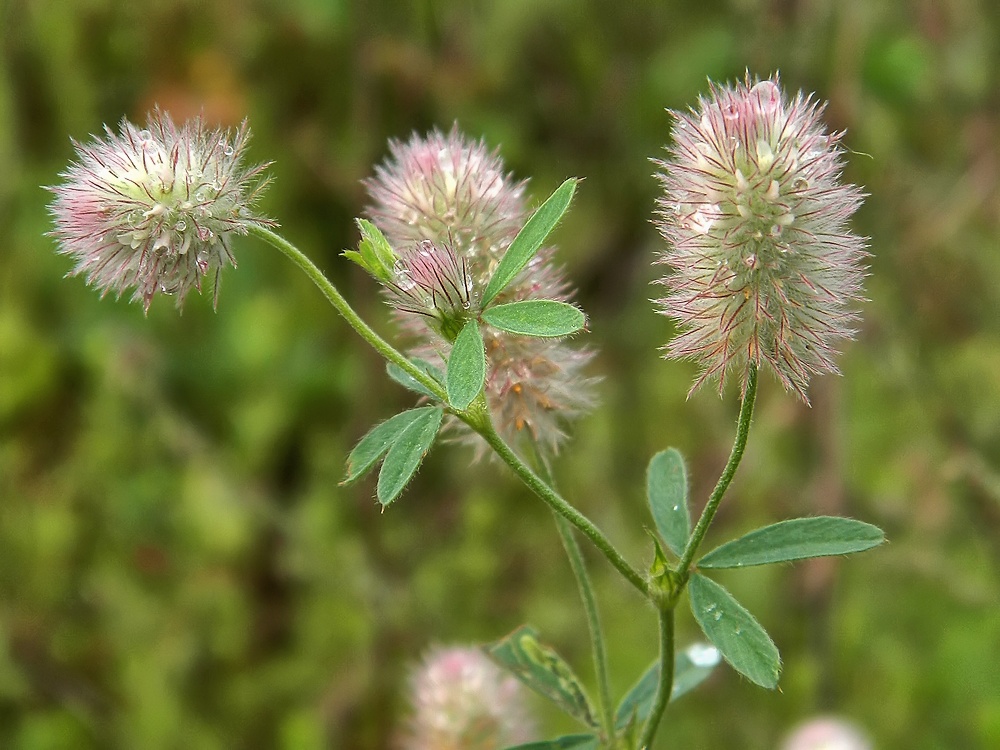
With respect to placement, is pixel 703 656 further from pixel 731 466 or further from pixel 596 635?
pixel 731 466

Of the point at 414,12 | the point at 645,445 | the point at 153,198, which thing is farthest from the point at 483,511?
the point at 153,198

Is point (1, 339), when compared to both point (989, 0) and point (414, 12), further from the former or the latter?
point (989, 0)

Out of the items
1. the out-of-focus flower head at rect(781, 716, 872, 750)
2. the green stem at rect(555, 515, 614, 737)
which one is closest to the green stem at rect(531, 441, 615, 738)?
the green stem at rect(555, 515, 614, 737)

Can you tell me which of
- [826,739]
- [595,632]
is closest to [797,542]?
[595,632]

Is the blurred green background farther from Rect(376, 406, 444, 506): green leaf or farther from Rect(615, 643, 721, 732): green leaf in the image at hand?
Rect(376, 406, 444, 506): green leaf

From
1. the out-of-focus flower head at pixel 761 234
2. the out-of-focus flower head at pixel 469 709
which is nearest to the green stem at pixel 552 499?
the out-of-focus flower head at pixel 761 234

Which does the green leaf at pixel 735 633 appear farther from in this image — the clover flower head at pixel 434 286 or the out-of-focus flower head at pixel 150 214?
the out-of-focus flower head at pixel 150 214

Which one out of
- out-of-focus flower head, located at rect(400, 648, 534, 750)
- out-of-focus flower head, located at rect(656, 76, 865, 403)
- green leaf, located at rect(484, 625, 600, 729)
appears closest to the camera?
out-of-focus flower head, located at rect(656, 76, 865, 403)
